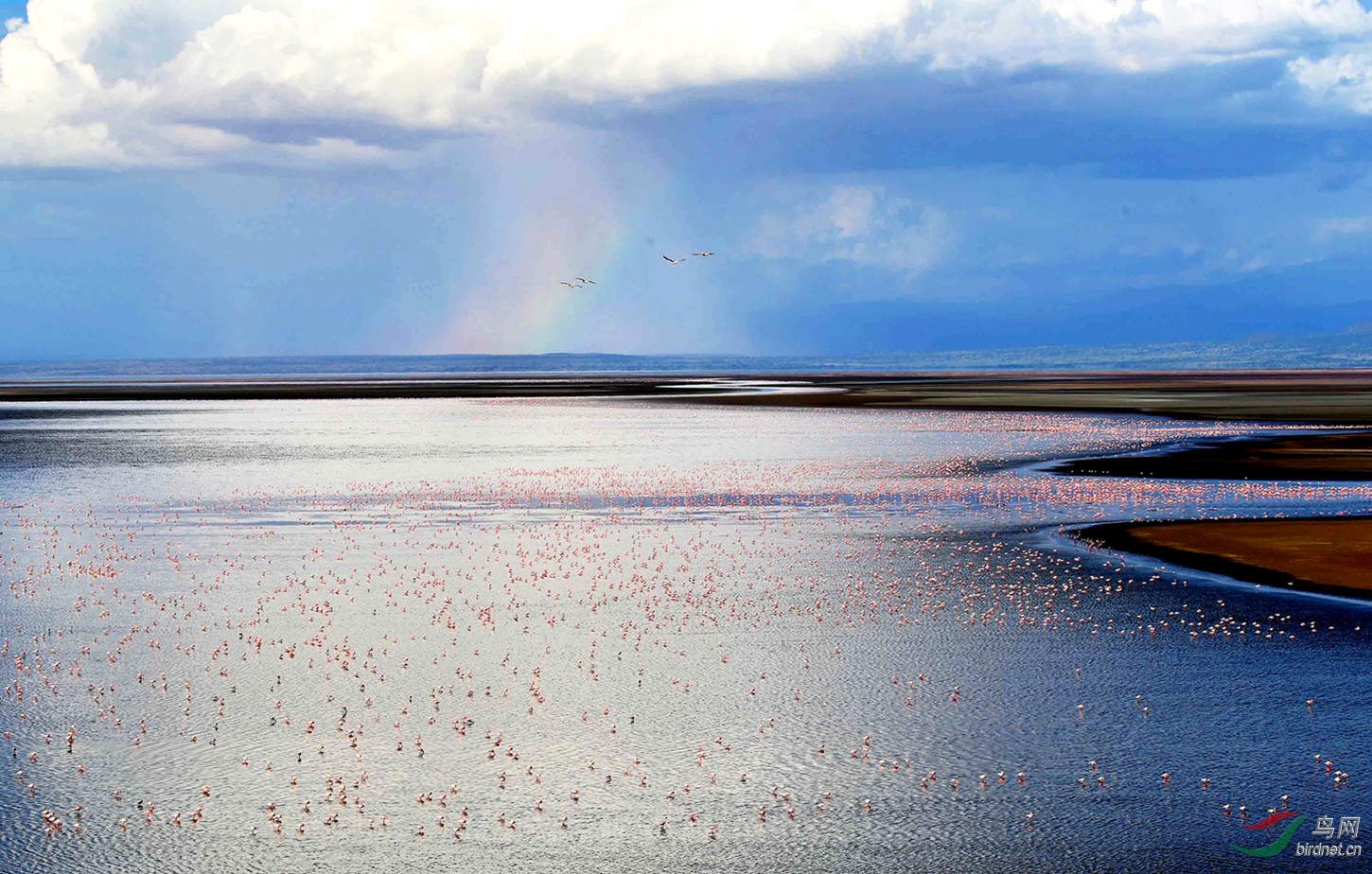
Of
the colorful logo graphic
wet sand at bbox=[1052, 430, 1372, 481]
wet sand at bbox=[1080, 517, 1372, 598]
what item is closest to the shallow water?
the colorful logo graphic

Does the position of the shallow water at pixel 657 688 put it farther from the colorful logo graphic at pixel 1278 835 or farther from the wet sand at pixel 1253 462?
the wet sand at pixel 1253 462

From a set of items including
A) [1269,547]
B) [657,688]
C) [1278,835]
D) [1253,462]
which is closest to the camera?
[1278,835]

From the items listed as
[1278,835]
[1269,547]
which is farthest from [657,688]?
[1269,547]

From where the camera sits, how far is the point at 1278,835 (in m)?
16.5

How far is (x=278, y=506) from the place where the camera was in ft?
163

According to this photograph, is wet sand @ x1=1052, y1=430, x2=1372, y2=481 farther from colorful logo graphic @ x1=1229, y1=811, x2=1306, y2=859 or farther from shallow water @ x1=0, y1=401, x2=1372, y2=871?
colorful logo graphic @ x1=1229, y1=811, x2=1306, y2=859

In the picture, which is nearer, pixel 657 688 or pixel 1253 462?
pixel 657 688

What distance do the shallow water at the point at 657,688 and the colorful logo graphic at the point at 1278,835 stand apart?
0.57 feet

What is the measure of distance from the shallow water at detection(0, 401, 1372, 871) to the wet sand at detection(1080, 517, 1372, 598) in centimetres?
145

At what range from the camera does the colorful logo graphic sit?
16.1m

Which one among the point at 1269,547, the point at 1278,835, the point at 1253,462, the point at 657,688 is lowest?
the point at 1278,835

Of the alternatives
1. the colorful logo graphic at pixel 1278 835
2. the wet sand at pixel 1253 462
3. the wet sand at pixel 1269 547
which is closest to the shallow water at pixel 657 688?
the colorful logo graphic at pixel 1278 835

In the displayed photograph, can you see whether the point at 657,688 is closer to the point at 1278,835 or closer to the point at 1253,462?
the point at 1278,835

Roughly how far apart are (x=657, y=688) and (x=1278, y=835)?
9.98 meters
